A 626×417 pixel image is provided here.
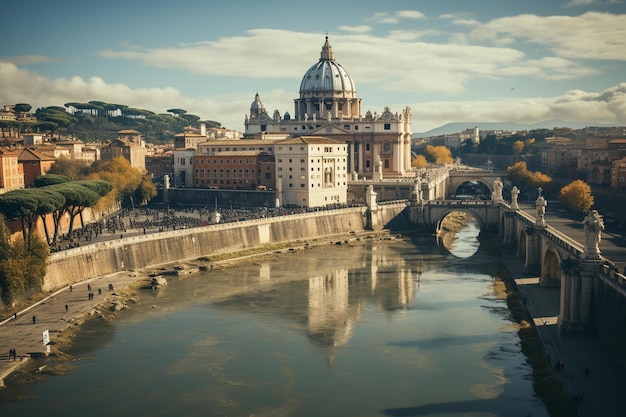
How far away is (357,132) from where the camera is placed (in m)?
93.8

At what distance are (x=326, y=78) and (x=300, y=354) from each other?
77676 mm

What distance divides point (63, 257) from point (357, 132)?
56266mm

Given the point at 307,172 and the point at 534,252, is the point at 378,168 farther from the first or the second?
the point at 534,252

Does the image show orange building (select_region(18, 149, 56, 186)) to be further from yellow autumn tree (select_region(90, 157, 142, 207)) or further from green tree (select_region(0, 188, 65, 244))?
green tree (select_region(0, 188, 65, 244))

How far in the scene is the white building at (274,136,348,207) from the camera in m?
75.2

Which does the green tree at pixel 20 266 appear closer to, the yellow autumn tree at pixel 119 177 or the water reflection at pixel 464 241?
the water reflection at pixel 464 241

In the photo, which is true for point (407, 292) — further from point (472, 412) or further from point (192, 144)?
point (192, 144)

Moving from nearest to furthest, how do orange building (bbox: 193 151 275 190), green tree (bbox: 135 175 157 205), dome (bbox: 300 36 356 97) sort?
orange building (bbox: 193 151 275 190), green tree (bbox: 135 175 157 205), dome (bbox: 300 36 356 97)

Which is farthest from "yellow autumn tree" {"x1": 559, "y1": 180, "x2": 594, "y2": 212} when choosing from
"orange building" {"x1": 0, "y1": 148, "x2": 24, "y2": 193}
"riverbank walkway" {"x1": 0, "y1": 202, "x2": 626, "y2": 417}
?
"orange building" {"x1": 0, "y1": 148, "x2": 24, "y2": 193}

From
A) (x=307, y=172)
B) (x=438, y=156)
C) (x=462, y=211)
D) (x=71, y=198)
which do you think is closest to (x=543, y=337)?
(x=71, y=198)

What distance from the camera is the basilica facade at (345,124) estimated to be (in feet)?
305

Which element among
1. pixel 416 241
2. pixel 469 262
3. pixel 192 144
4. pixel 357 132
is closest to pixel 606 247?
pixel 469 262

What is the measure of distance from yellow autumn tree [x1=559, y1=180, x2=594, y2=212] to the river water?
70.3 ft

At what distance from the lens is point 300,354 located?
3266 cm
